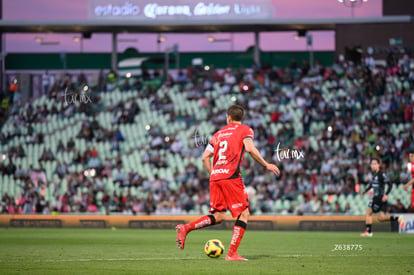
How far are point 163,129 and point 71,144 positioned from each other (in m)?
4.82

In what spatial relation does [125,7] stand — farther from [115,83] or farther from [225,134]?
[225,134]

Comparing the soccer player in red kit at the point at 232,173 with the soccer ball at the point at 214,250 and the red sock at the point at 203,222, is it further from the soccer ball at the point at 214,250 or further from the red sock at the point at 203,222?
the soccer ball at the point at 214,250

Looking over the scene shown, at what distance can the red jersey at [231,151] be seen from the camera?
42.5 feet

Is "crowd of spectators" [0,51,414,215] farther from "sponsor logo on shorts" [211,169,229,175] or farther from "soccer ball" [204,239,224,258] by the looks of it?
"sponsor logo on shorts" [211,169,229,175]

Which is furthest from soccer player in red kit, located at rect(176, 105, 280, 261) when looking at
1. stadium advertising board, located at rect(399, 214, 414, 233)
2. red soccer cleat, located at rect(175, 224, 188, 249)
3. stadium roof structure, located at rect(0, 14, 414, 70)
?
stadium roof structure, located at rect(0, 14, 414, 70)

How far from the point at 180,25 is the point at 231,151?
35.6 metres

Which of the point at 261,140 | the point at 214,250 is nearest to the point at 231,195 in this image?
the point at 214,250

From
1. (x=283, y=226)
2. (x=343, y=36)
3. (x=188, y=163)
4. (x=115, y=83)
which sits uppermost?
(x=343, y=36)

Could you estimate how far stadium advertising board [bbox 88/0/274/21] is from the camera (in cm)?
4703

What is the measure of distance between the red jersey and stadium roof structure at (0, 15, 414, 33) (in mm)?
34415

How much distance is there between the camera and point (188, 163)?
3881 centimetres

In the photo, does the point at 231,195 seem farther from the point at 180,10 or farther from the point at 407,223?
the point at 180,10

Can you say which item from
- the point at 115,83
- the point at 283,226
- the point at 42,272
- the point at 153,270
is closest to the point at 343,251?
the point at 153,270

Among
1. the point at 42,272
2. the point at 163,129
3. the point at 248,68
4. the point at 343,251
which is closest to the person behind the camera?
the point at 42,272
